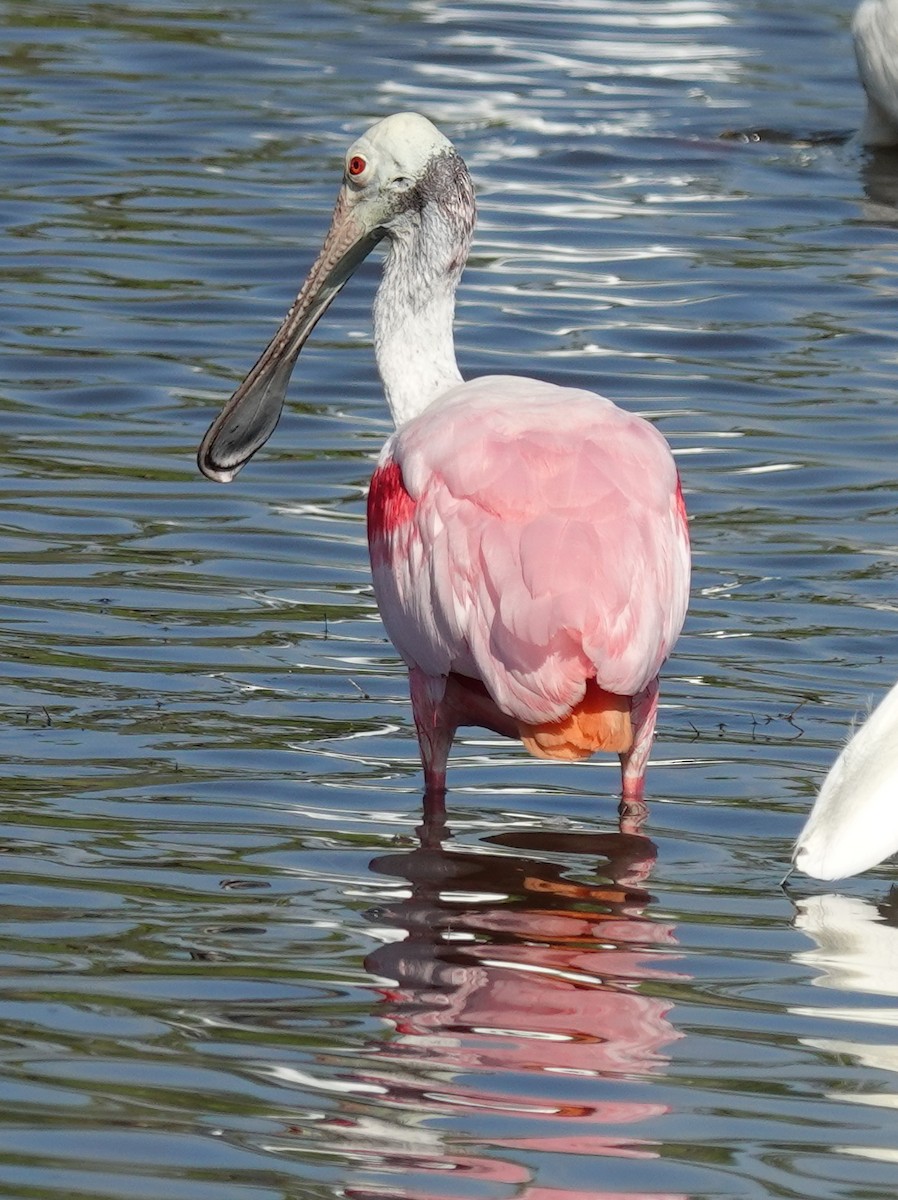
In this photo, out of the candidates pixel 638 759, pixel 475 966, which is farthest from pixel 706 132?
pixel 475 966

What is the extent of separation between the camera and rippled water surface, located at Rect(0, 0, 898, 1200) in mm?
4465

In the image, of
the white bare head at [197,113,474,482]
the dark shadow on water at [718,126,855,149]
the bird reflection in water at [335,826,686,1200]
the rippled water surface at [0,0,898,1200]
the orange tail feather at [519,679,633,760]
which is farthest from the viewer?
the dark shadow on water at [718,126,855,149]

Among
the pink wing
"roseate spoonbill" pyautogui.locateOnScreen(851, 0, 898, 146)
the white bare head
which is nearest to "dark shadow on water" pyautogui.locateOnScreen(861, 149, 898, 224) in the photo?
"roseate spoonbill" pyautogui.locateOnScreen(851, 0, 898, 146)

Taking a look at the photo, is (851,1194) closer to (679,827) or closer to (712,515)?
(679,827)

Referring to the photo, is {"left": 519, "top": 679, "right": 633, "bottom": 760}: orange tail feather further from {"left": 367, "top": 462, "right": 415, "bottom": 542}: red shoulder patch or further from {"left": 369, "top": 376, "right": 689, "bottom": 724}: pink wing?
{"left": 367, "top": 462, "right": 415, "bottom": 542}: red shoulder patch

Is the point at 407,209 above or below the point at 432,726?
above

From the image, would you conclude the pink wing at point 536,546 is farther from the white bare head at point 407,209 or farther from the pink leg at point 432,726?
the white bare head at point 407,209

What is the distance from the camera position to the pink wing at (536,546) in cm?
598

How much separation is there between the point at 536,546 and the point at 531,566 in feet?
0.16

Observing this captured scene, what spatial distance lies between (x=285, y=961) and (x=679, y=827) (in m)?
1.44

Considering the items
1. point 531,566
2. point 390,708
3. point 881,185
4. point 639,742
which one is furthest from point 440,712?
point 881,185

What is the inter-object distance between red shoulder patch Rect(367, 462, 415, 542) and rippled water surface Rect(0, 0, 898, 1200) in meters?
0.61

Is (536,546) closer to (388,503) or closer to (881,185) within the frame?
(388,503)

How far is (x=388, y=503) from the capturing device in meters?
6.61
